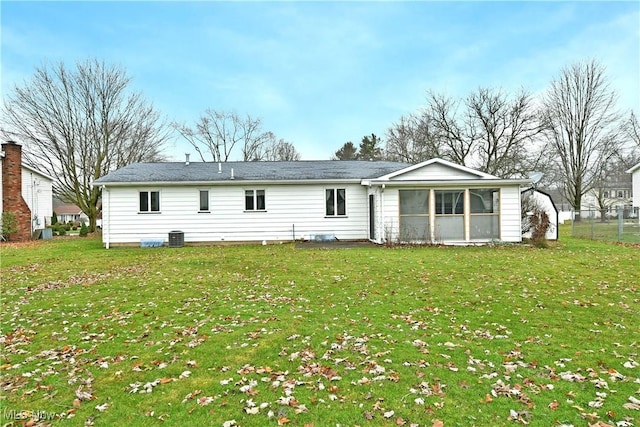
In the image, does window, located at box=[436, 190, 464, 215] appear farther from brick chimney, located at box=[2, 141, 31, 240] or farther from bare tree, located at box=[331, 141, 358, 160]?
bare tree, located at box=[331, 141, 358, 160]

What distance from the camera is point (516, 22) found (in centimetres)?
1598

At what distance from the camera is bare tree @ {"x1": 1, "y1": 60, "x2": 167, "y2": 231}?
86.0 ft

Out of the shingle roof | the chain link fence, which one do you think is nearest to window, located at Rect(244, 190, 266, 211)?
the shingle roof

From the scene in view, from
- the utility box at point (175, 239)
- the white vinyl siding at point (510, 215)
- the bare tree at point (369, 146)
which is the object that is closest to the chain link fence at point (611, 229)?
the white vinyl siding at point (510, 215)

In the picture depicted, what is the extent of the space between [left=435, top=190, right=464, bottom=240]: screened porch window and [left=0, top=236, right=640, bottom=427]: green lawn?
6.67 meters

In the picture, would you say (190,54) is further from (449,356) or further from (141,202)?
(449,356)

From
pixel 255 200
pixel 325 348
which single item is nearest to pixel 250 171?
pixel 255 200

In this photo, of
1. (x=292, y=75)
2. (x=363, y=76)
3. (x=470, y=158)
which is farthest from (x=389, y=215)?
(x=470, y=158)

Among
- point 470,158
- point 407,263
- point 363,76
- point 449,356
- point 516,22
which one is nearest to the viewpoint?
point 449,356

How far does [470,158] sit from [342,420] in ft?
115

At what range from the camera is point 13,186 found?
69.3 feet

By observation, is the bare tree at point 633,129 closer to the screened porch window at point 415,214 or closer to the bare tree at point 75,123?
the screened porch window at point 415,214

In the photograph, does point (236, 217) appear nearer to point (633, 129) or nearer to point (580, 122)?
point (580, 122)

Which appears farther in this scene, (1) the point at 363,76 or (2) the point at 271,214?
(1) the point at 363,76
